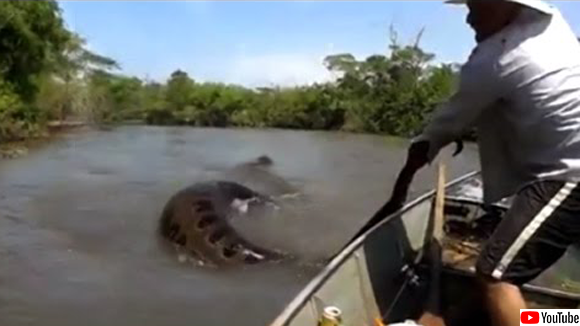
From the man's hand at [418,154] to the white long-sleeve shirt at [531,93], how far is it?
1.30ft

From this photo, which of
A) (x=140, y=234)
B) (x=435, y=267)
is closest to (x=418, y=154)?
(x=435, y=267)

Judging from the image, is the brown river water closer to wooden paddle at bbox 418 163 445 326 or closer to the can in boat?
wooden paddle at bbox 418 163 445 326

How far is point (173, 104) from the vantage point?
5169cm

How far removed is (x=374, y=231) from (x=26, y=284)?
21.7ft

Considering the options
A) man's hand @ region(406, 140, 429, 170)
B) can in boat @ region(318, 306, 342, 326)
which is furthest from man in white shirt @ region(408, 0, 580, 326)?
can in boat @ region(318, 306, 342, 326)

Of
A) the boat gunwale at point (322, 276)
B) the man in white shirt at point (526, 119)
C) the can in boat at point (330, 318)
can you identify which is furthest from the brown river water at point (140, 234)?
the man in white shirt at point (526, 119)

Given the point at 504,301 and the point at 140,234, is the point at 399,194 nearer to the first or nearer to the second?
the point at 504,301

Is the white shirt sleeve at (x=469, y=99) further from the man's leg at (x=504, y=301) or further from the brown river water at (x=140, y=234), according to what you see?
the brown river water at (x=140, y=234)

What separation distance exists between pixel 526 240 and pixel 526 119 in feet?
1.61

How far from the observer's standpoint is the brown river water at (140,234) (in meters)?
9.61

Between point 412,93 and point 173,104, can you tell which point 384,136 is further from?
point 173,104

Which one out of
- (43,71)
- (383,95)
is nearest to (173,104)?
(383,95)

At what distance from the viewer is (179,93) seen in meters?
52.1

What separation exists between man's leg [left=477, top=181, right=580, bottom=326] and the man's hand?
0.60 meters
